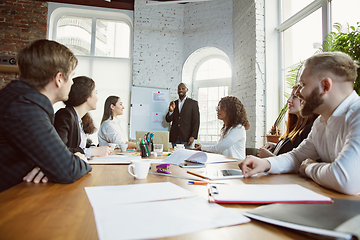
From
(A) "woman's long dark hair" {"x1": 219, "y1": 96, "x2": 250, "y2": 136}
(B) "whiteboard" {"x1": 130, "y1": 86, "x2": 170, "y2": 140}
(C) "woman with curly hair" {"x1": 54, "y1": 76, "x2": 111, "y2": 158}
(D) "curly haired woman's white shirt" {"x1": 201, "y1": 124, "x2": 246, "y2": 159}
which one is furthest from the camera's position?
(B) "whiteboard" {"x1": 130, "y1": 86, "x2": 170, "y2": 140}

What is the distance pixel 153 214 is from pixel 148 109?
485 centimetres

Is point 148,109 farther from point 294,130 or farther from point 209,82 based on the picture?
point 294,130

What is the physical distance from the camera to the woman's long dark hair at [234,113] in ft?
9.06

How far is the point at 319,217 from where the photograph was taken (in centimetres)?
48

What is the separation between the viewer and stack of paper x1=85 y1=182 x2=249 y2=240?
17.7 inches

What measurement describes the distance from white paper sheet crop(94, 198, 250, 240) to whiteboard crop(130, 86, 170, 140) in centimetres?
470

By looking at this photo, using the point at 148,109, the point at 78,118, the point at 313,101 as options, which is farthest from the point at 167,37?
the point at 313,101

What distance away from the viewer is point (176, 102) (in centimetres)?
508

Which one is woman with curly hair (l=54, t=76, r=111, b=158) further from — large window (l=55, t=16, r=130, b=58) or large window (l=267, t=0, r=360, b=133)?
large window (l=55, t=16, r=130, b=58)

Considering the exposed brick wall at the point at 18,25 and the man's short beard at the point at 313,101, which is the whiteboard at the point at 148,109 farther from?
the man's short beard at the point at 313,101

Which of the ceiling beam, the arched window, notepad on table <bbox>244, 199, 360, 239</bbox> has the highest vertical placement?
the ceiling beam

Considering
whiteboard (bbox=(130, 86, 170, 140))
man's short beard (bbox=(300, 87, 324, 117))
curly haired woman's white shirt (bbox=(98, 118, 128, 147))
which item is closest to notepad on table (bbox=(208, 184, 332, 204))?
man's short beard (bbox=(300, 87, 324, 117))

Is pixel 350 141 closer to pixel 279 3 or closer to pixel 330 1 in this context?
pixel 330 1

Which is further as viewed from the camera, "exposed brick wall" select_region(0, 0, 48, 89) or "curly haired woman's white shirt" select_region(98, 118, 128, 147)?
"exposed brick wall" select_region(0, 0, 48, 89)
